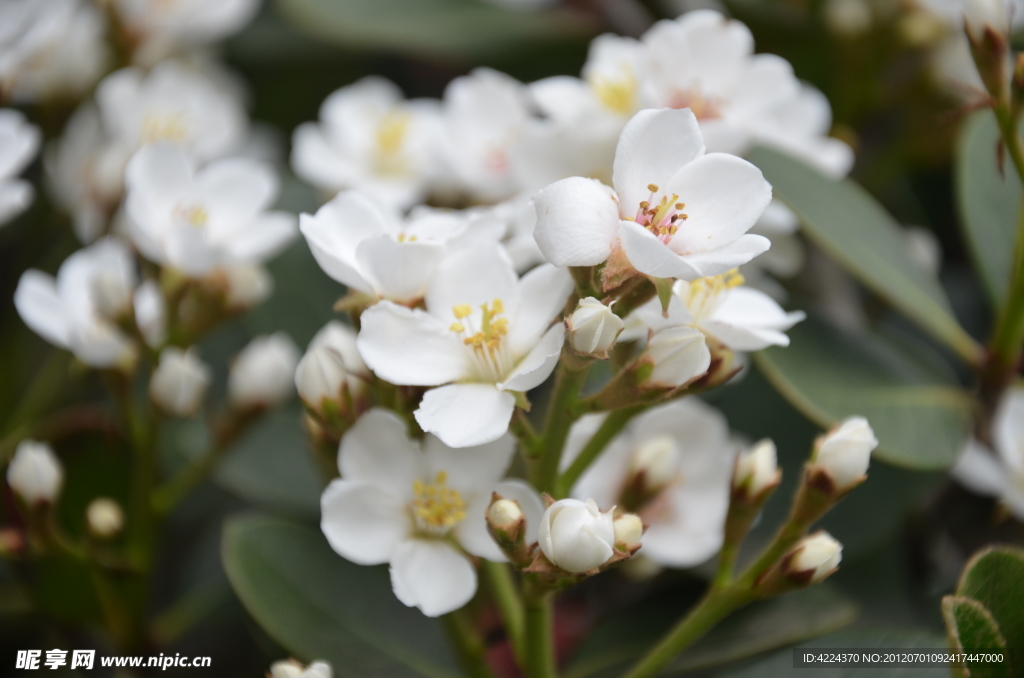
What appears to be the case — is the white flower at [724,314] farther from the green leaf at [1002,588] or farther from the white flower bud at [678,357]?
the green leaf at [1002,588]

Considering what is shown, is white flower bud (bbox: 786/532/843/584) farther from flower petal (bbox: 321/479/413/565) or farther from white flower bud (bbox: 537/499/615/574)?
flower petal (bbox: 321/479/413/565)

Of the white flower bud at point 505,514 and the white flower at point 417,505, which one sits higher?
the white flower bud at point 505,514

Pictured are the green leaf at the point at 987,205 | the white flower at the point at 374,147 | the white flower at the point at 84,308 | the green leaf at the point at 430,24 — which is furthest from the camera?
the green leaf at the point at 430,24

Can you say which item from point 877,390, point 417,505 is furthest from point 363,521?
point 877,390

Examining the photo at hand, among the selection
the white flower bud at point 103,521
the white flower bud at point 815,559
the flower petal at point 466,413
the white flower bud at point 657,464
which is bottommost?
the white flower bud at point 103,521

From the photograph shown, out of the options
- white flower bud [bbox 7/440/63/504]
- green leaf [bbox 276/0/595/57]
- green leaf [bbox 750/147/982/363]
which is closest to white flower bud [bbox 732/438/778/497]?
green leaf [bbox 750/147/982/363]

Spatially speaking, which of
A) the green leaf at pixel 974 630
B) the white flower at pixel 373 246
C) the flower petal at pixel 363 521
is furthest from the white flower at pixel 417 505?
the green leaf at pixel 974 630

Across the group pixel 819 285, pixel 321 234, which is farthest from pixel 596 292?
pixel 819 285
